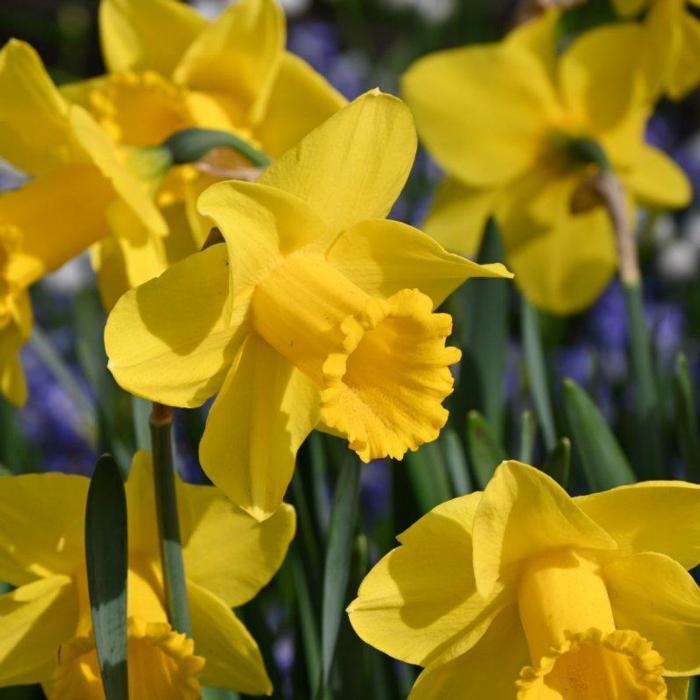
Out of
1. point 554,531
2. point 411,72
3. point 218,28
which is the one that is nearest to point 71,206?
point 218,28

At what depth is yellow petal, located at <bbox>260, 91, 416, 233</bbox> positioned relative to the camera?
107 cm

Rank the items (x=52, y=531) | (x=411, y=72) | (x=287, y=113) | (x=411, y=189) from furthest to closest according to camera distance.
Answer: (x=411, y=189), (x=411, y=72), (x=287, y=113), (x=52, y=531)

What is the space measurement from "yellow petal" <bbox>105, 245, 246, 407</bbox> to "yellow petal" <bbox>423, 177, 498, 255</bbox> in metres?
1.05

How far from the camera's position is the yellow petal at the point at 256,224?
3.31ft

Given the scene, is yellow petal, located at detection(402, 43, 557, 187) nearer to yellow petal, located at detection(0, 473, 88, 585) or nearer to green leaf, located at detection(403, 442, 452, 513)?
green leaf, located at detection(403, 442, 452, 513)

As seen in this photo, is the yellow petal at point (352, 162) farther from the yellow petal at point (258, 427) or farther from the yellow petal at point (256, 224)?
the yellow petal at point (258, 427)

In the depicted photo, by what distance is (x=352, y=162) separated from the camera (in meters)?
1.08

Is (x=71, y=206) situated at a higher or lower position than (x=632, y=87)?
higher

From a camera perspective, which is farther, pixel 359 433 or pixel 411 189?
pixel 411 189

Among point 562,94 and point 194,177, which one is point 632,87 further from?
point 194,177

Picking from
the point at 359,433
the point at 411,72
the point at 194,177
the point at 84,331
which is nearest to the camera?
the point at 359,433

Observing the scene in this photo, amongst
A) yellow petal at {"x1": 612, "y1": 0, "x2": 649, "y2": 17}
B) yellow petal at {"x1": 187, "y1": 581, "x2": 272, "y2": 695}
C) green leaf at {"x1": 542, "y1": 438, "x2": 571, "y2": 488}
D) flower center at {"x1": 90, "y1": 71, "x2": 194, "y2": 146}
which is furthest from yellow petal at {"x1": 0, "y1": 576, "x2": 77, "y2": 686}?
yellow petal at {"x1": 612, "y1": 0, "x2": 649, "y2": 17}

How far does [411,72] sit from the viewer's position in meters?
2.02

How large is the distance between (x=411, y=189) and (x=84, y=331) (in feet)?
3.69
